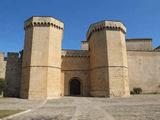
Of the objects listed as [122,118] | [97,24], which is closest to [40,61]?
[97,24]

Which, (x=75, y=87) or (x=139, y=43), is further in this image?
(x=139, y=43)

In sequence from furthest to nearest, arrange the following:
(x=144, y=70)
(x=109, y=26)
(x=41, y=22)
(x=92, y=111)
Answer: (x=144, y=70) → (x=109, y=26) → (x=41, y=22) → (x=92, y=111)

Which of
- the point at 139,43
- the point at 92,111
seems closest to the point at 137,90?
the point at 139,43

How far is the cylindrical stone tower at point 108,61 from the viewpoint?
61.9ft

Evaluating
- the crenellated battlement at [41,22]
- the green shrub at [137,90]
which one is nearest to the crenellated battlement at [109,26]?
the crenellated battlement at [41,22]

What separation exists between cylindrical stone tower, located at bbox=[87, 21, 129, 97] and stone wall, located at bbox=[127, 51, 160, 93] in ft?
16.1

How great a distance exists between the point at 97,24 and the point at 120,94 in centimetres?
902

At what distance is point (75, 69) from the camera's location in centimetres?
2211

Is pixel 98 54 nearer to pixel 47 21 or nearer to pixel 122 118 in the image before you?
pixel 47 21

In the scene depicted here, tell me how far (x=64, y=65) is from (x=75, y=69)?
5.11 ft

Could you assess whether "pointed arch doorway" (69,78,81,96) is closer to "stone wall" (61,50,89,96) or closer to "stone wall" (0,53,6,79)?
"stone wall" (61,50,89,96)

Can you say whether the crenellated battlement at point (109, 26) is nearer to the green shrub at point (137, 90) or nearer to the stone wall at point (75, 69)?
the stone wall at point (75, 69)

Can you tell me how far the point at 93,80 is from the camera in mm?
20828

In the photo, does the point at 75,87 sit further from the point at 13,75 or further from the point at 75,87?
the point at 13,75
